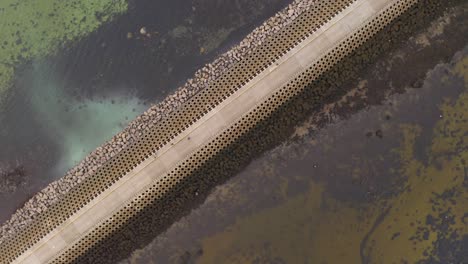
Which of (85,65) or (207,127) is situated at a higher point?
(85,65)

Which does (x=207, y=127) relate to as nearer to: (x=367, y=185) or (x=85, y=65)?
(x=85, y=65)

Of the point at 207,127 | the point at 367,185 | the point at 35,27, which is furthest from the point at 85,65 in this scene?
the point at 367,185

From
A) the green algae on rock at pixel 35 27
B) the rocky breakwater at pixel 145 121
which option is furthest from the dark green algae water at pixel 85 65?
the rocky breakwater at pixel 145 121

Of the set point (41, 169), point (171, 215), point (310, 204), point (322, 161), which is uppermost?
point (41, 169)

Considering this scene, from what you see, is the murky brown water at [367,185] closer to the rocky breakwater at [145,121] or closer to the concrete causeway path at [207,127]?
the concrete causeway path at [207,127]

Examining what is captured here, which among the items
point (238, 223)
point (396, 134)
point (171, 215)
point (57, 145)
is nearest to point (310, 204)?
point (238, 223)

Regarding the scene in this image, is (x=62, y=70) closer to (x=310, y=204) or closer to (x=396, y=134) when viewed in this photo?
(x=310, y=204)
